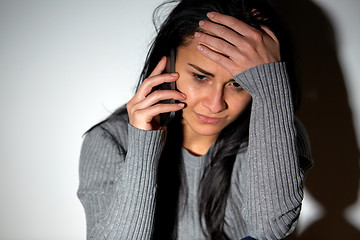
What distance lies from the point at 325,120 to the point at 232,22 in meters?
0.71

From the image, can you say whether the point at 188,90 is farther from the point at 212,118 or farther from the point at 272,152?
the point at 272,152

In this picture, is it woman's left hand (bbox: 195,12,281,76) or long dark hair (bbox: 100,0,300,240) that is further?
long dark hair (bbox: 100,0,300,240)

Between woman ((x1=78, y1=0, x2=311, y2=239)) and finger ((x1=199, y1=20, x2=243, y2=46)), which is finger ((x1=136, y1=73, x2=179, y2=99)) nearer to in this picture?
woman ((x1=78, y1=0, x2=311, y2=239))

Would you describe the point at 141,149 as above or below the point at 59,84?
below

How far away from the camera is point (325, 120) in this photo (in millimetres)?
1342

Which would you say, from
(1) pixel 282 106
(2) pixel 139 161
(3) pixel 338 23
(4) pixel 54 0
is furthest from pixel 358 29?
(4) pixel 54 0

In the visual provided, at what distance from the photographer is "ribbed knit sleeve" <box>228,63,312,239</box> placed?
869 millimetres

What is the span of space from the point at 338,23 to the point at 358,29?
0.08 m

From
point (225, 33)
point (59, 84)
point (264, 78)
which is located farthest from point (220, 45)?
point (59, 84)

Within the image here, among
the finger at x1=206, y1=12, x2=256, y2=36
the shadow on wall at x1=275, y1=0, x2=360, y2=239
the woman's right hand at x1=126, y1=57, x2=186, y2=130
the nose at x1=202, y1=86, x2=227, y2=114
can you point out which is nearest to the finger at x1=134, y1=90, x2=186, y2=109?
the woman's right hand at x1=126, y1=57, x2=186, y2=130

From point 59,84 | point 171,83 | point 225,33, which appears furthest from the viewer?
point 59,84

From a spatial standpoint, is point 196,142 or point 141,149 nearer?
point 141,149

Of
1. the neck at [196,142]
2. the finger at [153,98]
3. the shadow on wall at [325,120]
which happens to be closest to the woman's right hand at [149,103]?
the finger at [153,98]

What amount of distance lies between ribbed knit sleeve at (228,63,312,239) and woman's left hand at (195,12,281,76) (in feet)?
0.09
